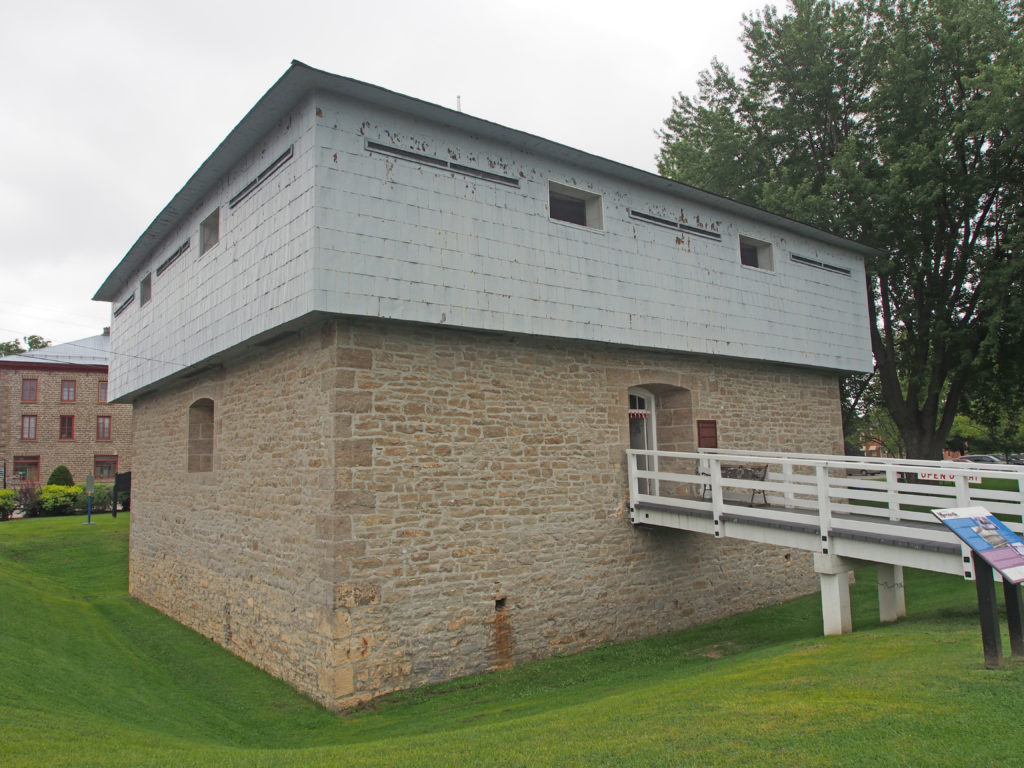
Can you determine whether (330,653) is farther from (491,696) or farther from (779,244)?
(779,244)

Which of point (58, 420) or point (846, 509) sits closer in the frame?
point (846, 509)

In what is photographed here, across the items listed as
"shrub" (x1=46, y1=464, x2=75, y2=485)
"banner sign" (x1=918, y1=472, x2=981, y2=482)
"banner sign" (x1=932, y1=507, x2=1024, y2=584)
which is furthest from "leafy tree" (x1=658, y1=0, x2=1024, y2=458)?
"shrub" (x1=46, y1=464, x2=75, y2=485)

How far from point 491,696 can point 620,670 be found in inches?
72.8

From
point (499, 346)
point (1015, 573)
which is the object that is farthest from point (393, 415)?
point (1015, 573)

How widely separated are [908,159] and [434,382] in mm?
14156

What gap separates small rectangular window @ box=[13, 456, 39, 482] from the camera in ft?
107

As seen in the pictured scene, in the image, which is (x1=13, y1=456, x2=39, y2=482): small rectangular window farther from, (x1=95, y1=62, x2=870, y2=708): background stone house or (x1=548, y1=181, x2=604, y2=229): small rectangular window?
(x1=548, y1=181, x2=604, y2=229): small rectangular window

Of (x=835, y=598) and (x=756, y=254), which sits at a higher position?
(x=756, y=254)

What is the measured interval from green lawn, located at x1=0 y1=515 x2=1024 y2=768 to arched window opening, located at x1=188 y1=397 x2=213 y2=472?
279 cm

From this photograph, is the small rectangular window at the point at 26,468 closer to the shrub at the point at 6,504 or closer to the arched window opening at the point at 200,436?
the shrub at the point at 6,504

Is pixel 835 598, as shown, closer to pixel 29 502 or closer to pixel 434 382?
pixel 434 382

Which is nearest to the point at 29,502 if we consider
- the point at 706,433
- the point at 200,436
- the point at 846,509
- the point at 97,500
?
the point at 97,500

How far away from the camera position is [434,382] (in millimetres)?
8508

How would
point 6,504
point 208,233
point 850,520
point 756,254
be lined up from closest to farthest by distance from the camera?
point 850,520 → point 208,233 → point 756,254 → point 6,504
